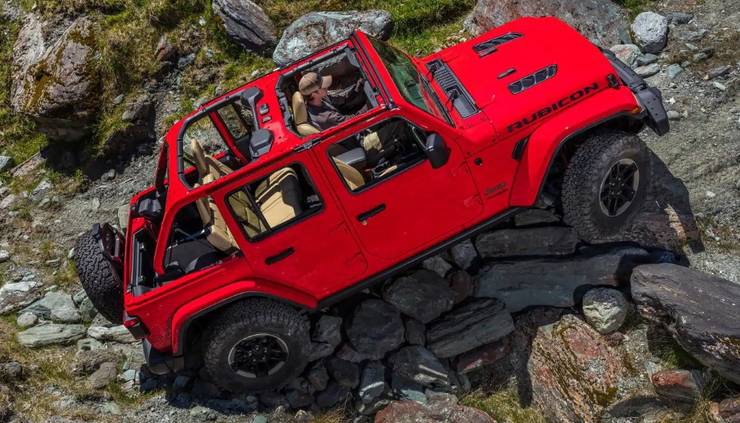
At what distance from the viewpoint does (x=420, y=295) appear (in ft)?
23.1

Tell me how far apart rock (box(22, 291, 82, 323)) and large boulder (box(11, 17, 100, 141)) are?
2674 millimetres

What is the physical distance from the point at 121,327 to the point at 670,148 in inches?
254

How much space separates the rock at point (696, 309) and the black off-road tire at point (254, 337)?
3.25 m

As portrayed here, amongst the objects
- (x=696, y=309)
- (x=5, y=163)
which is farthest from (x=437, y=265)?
(x=5, y=163)

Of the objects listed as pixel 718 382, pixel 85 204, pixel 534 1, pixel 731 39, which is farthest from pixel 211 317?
pixel 731 39

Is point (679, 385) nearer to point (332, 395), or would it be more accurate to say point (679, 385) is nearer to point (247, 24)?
point (332, 395)

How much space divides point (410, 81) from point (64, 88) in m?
5.60

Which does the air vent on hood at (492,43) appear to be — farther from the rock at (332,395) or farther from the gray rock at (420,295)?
the rock at (332,395)

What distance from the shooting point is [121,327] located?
7695 mm

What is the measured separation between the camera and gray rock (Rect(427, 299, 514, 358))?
22.9 feet

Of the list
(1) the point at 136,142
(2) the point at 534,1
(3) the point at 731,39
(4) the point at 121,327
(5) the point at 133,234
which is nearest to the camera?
(5) the point at 133,234

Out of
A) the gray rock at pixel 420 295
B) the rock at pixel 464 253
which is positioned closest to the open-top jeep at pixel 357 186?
the gray rock at pixel 420 295

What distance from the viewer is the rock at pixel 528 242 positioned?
7066 millimetres

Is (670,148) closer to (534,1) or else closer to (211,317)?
(534,1)
